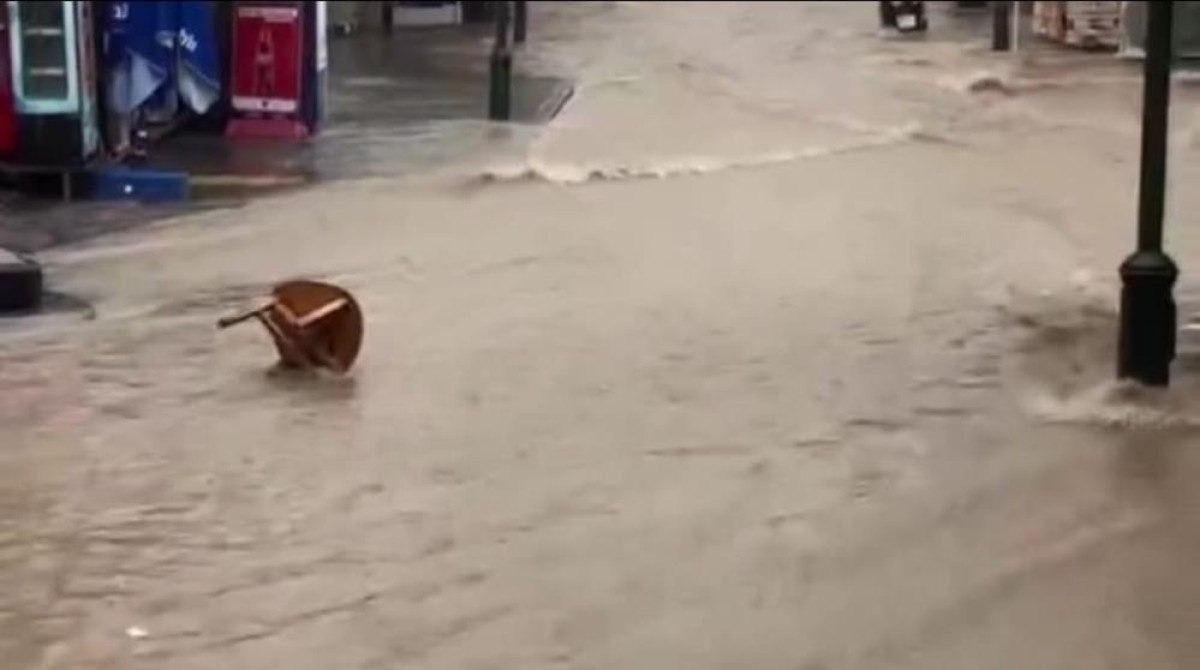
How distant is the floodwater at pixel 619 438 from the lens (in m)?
4.68

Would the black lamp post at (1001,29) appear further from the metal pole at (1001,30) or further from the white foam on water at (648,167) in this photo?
the white foam on water at (648,167)

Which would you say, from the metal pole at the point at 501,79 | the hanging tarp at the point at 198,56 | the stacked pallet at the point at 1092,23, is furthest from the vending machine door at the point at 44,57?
the stacked pallet at the point at 1092,23

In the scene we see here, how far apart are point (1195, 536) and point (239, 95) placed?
750 cm

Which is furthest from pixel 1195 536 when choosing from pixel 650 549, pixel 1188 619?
pixel 650 549

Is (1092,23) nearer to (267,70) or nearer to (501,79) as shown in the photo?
(501,79)

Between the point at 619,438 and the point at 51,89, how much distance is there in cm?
485

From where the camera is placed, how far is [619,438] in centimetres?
607

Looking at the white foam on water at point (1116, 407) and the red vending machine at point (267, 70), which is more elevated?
the red vending machine at point (267, 70)

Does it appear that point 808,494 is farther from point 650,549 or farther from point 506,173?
point 506,173

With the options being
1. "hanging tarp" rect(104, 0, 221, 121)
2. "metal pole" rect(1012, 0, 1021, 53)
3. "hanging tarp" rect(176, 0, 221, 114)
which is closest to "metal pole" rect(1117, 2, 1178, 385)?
"hanging tarp" rect(104, 0, 221, 121)

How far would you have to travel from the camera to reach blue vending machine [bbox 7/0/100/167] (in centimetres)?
1005

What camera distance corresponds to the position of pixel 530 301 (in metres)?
7.82

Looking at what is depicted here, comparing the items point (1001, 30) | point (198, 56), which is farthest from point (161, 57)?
point (1001, 30)

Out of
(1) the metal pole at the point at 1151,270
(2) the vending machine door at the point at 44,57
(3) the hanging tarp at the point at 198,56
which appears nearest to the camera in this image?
(1) the metal pole at the point at 1151,270
